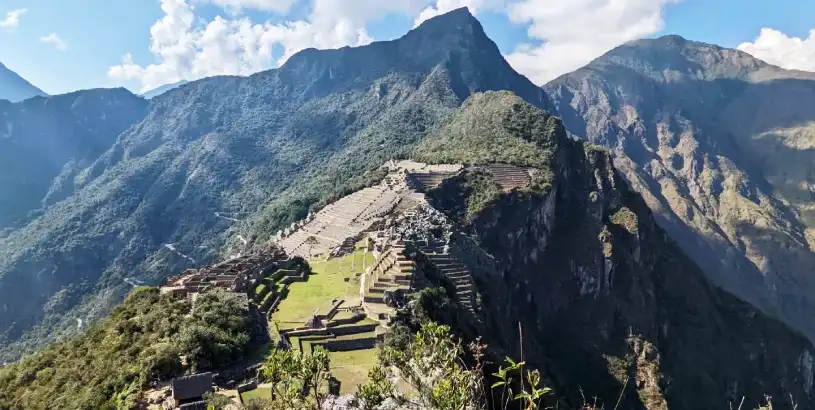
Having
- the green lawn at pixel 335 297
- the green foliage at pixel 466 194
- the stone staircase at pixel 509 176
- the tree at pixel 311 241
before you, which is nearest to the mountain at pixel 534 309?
the green foliage at pixel 466 194

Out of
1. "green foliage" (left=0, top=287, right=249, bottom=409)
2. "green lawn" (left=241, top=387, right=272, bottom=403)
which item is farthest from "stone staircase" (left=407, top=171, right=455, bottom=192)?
"green lawn" (left=241, top=387, right=272, bottom=403)

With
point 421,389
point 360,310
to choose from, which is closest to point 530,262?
point 360,310

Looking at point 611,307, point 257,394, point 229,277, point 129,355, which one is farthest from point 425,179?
point 257,394

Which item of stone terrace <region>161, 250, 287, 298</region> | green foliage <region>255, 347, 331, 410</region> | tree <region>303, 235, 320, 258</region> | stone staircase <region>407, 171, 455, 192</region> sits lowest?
tree <region>303, 235, 320, 258</region>

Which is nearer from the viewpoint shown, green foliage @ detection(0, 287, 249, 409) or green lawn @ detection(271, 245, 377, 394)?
green foliage @ detection(0, 287, 249, 409)

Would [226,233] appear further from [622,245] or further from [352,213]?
[622,245]

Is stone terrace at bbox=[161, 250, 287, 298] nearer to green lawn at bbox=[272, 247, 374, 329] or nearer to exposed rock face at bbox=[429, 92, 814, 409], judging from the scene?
green lawn at bbox=[272, 247, 374, 329]
